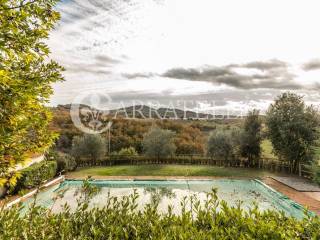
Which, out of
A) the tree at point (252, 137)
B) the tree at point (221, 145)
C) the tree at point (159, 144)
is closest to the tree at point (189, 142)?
the tree at point (159, 144)

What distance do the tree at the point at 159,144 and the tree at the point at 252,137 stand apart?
6.50 metres

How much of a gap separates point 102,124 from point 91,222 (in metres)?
32.8

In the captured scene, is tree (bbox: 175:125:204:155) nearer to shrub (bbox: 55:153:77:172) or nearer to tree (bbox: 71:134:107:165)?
tree (bbox: 71:134:107:165)

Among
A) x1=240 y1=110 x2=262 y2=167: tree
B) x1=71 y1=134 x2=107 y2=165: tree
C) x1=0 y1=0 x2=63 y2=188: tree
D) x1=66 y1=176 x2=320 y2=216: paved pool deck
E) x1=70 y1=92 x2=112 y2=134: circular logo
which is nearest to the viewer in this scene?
x1=0 y1=0 x2=63 y2=188: tree

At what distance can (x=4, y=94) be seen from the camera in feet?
9.74

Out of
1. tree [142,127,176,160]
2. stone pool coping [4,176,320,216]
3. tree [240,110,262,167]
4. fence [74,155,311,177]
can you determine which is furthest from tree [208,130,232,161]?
stone pool coping [4,176,320,216]

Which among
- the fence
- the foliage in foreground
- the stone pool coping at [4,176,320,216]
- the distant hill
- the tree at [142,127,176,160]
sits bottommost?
the fence

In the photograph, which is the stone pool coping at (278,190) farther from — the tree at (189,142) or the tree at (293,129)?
the tree at (189,142)

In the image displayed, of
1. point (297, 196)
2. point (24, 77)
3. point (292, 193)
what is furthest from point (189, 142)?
point (24, 77)

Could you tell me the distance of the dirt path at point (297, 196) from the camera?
10305 mm

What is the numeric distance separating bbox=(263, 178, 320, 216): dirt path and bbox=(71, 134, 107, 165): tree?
48.8 feet

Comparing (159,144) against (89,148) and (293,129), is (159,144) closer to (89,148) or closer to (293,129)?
(89,148)

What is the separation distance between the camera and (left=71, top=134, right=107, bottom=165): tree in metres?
23.4

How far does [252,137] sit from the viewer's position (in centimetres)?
2164
